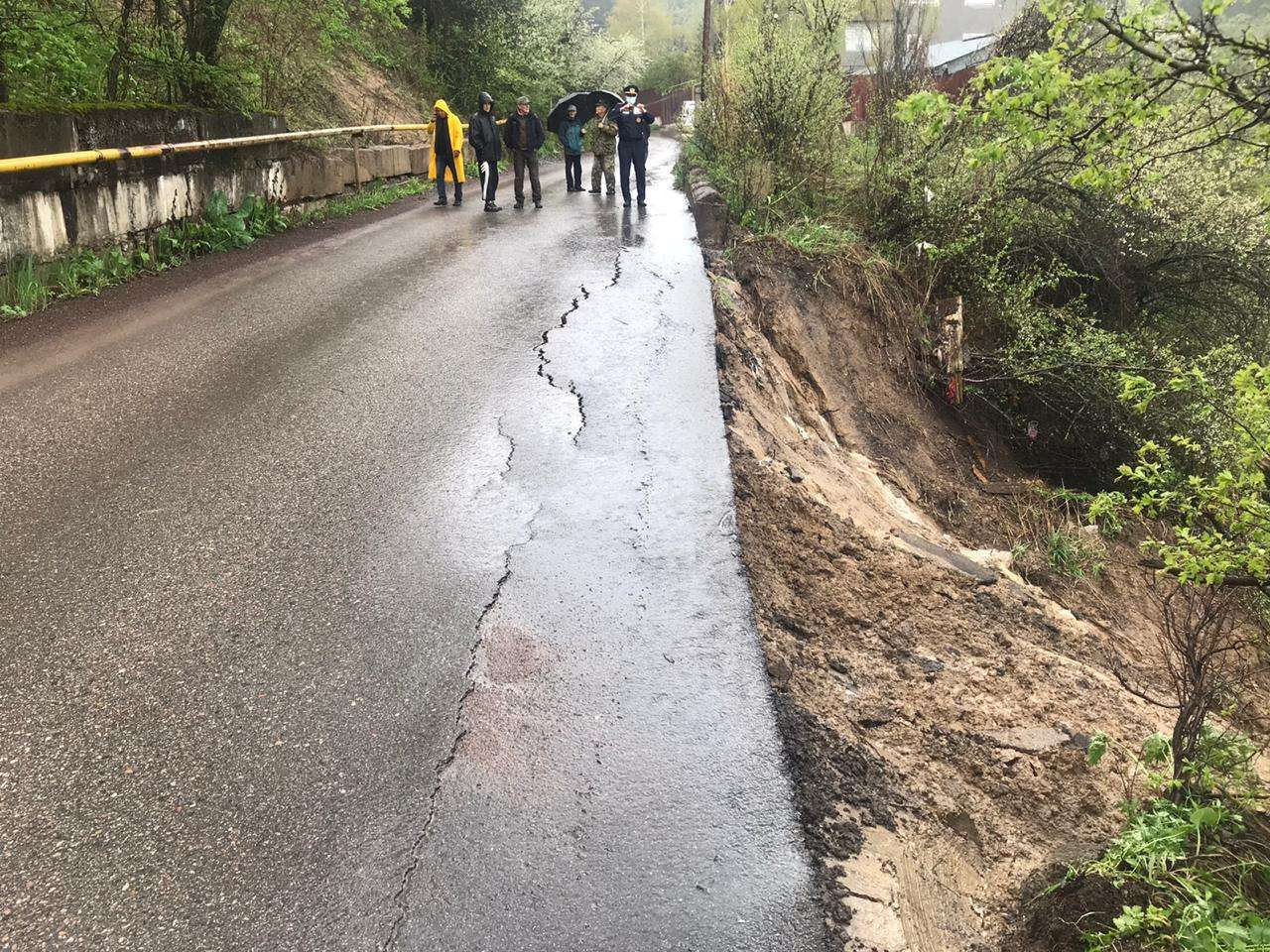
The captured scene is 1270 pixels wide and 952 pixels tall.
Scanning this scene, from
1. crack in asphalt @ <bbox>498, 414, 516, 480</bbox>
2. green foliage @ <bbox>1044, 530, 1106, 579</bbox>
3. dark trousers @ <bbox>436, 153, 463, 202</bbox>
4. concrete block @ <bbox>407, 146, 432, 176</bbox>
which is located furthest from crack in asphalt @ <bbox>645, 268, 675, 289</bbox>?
concrete block @ <bbox>407, 146, 432, 176</bbox>

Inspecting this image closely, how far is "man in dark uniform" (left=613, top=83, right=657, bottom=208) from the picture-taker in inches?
527

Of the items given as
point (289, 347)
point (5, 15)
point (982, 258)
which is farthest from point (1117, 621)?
point (5, 15)

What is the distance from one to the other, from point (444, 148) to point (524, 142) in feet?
4.36

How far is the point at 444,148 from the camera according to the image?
14195mm

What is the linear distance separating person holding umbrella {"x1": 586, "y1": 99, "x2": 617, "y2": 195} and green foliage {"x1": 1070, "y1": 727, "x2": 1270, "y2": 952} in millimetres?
14682

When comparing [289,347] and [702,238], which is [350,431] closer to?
[289,347]

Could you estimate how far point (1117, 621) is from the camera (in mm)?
5496

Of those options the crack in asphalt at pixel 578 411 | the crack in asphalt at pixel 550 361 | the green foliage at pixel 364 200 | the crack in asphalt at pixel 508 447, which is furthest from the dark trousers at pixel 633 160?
the crack in asphalt at pixel 508 447

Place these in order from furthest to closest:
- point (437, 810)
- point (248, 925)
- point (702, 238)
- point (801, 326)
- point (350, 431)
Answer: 1. point (702, 238)
2. point (801, 326)
3. point (350, 431)
4. point (437, 810)
5. point (248, 925)

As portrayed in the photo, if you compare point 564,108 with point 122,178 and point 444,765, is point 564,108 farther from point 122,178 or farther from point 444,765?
point 444,765

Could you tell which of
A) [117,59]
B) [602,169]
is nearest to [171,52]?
[117,59]

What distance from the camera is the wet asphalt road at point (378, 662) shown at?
6.97 feet

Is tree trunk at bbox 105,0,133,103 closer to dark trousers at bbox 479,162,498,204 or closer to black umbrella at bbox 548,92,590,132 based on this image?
dark trousers at bbox 479,162,498,204

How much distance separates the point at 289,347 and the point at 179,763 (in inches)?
172
